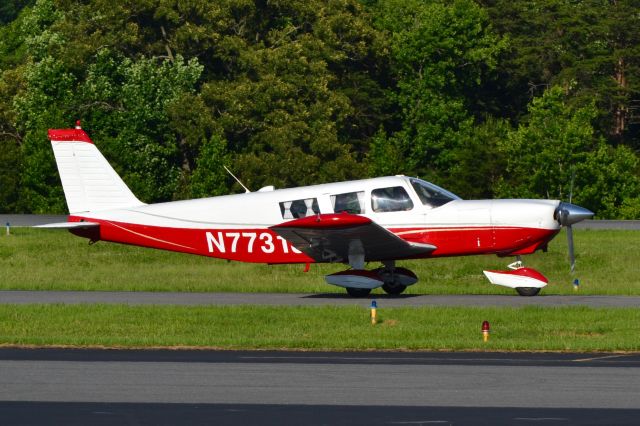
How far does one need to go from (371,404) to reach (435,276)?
21.6 meters

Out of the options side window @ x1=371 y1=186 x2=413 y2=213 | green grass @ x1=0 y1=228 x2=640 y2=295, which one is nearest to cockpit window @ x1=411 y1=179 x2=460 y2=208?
side window @ x1=371 y1=186 x2=413 y2=213

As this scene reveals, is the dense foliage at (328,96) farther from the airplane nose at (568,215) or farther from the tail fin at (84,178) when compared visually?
the airplane nose at (568,215)

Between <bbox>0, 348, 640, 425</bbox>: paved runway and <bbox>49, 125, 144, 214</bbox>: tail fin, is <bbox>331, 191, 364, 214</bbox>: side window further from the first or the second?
<bbox>0, 348, 640, 425</bbox>: paved runway

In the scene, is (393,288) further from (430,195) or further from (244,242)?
(244,242)

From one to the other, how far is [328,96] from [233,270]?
27.5 metres

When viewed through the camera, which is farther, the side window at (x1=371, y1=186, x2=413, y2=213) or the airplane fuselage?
the side window at (x1=371, y1=186, x2=413, y2=213)

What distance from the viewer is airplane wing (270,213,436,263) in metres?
25.2

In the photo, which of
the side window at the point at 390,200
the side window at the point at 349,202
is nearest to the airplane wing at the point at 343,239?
the side window at the point at 349,202

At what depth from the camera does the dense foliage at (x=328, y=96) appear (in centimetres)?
6016

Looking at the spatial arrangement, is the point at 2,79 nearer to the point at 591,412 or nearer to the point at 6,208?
the point at 6,208

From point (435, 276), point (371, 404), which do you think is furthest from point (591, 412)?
point (435, 276)

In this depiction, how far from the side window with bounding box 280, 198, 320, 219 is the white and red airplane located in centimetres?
2

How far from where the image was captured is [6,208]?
64062mm

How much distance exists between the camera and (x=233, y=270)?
116 feet
